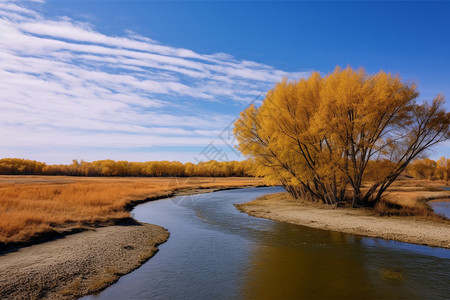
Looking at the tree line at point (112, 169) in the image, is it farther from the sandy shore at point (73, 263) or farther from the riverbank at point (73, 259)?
the sandy shore at point (73, 263)

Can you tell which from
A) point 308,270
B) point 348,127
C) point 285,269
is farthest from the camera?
point 348,127

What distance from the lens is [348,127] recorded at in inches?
990

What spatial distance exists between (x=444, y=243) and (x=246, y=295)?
44.1 ft

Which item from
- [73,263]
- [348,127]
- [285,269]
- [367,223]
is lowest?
[285,269]

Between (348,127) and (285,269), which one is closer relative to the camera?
(285,269)

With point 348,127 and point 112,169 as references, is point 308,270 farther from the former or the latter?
point 112,169

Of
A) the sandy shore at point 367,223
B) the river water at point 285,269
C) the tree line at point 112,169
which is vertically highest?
the tree line at point 112,169

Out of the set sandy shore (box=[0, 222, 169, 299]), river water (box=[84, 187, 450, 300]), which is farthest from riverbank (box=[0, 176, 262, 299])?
river water (box=[84, 187, 450, 300])

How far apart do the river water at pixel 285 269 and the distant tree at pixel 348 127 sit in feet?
32.7

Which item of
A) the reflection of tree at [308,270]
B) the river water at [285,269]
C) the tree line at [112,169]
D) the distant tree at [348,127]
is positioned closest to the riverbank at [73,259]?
the river water at [285,269]

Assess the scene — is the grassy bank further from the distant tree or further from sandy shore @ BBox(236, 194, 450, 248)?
the distant tree

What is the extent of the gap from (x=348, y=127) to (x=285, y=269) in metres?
16.9

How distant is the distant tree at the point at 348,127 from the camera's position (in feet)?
80.2

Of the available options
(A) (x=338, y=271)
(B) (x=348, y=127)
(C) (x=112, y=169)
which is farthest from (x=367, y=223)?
(C) (x=112, y=169)
